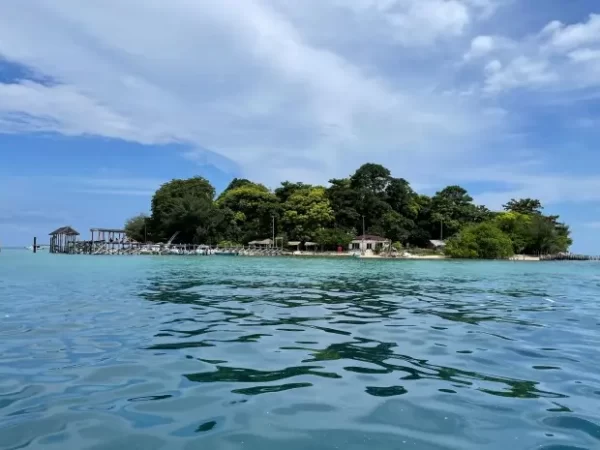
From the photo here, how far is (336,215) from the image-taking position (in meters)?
71.8

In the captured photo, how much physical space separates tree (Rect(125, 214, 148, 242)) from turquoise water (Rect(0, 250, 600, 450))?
76896 mm

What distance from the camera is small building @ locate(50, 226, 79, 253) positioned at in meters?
67.7

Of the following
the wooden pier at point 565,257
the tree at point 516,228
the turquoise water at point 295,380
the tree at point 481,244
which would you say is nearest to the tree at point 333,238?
the tree at point 481,244

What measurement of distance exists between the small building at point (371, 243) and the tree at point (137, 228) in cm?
3593

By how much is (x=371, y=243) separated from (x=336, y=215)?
747cm

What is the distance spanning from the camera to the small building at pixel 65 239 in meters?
67.7

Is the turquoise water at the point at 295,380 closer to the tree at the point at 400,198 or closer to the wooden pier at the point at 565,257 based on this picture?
the tree at the point at 400,198

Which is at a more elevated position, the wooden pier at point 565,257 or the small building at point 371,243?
the small building at point 371,243

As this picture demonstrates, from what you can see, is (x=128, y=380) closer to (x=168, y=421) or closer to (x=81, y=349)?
(x=168, y=421)

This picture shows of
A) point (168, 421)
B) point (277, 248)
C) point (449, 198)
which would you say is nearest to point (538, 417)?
point (168, 421)

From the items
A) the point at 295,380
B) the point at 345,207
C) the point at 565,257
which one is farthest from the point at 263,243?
the point at 295,380

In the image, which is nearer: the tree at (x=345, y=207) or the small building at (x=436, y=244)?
the small building at (x=436, y=244)

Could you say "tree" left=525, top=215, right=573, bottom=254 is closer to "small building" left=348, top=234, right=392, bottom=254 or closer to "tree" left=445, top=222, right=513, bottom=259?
"tree" left=445, top=222, right=513, bottom=259

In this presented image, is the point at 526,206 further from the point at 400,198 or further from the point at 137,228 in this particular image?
the point at 137,228
